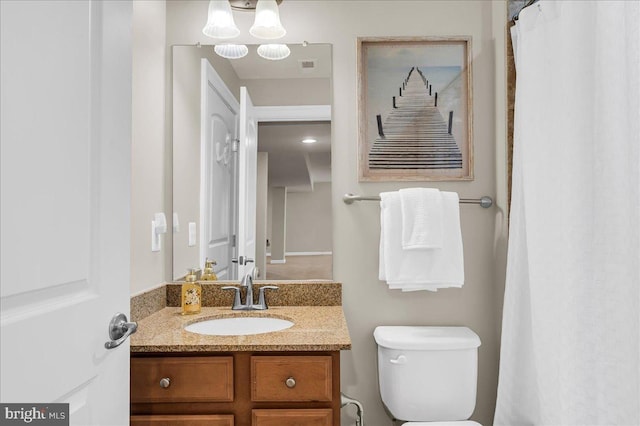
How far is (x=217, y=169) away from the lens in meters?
1.92

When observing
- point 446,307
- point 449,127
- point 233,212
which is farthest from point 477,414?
point 233,212

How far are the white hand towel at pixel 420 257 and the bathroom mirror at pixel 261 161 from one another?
0.85 ft

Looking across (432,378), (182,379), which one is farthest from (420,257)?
(182,379)

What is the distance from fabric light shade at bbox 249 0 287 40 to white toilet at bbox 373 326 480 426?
134cm

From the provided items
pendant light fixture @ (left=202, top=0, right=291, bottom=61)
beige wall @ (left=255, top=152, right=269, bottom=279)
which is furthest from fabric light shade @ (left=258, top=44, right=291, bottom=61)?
beige wall @ (left=255, top=152, right=269, bottom=279)

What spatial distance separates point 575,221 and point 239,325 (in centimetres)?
119

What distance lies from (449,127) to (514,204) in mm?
478

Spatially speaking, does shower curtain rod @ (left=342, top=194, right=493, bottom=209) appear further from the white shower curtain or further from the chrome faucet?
the chrome faucet

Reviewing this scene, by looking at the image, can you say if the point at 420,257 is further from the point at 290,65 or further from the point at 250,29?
the point at 250,29

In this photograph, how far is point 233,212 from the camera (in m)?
1.93

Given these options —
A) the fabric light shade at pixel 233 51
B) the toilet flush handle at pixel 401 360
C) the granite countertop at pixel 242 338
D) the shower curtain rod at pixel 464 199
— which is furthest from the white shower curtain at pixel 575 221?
the fabric light shade at pixel 233 51

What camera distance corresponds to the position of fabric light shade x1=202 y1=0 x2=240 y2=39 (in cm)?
181

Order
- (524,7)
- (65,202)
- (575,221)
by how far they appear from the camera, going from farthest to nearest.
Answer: (524,7) → (575,221) → (65,202)

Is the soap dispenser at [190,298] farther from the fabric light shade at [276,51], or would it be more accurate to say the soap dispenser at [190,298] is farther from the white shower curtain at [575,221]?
the white shower curtain at [575,221]
